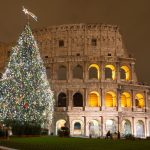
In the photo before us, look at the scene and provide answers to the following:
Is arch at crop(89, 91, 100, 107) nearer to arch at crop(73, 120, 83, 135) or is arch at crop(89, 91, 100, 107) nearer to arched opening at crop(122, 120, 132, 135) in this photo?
arch at crop(73, 120, 83, 135)

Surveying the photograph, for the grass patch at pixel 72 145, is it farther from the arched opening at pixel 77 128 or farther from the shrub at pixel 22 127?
the arched opening at pixel 77 128

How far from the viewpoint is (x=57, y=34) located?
5188cm

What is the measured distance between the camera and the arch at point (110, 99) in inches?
1939

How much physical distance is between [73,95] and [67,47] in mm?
6995

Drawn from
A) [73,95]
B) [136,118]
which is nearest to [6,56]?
[73,95]

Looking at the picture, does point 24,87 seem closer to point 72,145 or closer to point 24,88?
point 24,88

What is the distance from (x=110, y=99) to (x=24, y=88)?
21.0m

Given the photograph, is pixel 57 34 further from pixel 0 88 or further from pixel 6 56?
pixel 0 88

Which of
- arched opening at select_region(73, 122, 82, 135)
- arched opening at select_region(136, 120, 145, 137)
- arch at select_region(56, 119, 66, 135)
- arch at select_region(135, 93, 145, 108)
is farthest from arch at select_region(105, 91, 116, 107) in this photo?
arch at select_region(56, 119, 66, 135)

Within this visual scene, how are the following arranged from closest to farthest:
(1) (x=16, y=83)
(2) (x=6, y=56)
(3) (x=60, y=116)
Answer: (1) (x=16, y=83), (3) (x=60, y=116), (2) (x=6, y=56)

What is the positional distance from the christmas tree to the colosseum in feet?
50.4

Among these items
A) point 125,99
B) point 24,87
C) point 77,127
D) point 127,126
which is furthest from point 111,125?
point 24,87

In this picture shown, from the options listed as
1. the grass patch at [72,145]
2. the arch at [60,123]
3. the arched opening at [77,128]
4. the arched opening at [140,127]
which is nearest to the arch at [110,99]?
the arched opening at [77,128]

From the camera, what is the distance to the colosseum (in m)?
48.0
